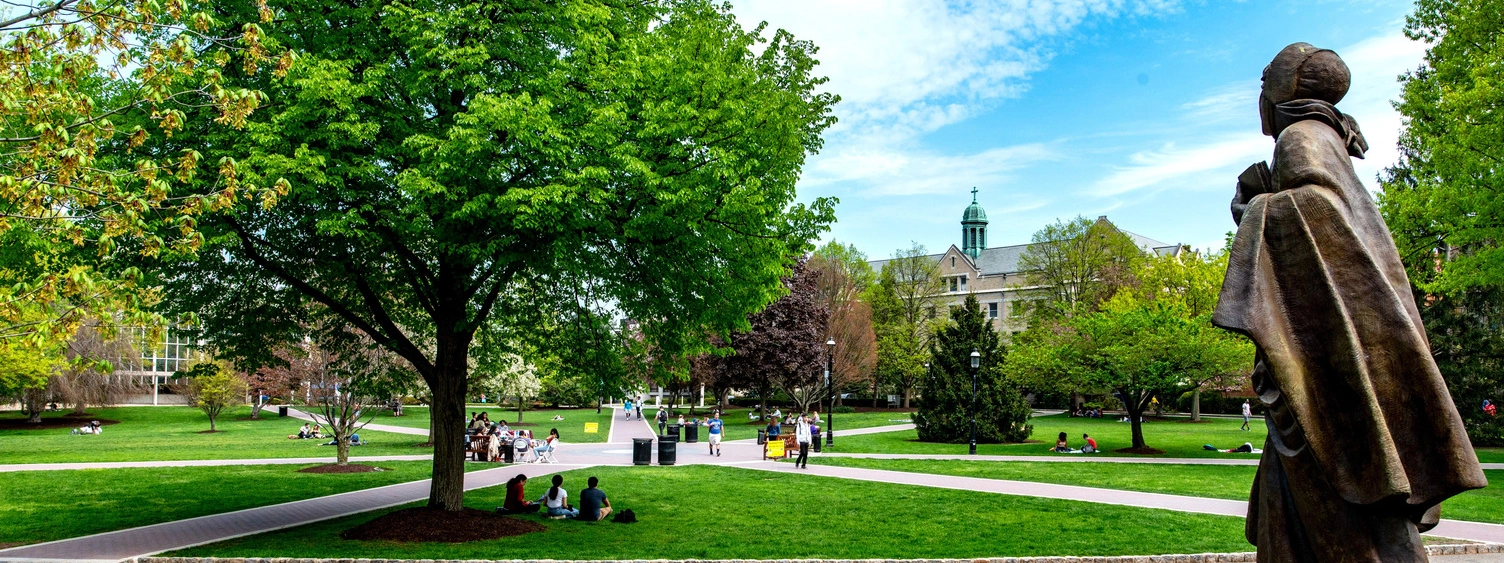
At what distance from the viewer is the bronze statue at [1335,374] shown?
4.64m

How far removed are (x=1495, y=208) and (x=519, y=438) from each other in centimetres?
2501

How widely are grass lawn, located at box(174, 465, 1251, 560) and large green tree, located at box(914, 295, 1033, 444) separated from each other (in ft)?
54.8

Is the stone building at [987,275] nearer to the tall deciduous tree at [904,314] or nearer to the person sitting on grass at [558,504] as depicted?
the tall deciduous tree at [904,314]

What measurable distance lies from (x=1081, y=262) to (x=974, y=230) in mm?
33204

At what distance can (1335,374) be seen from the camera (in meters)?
4.77

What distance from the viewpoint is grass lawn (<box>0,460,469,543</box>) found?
14828mm

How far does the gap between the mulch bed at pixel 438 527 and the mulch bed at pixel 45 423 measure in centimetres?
3956

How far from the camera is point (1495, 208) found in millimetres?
19875

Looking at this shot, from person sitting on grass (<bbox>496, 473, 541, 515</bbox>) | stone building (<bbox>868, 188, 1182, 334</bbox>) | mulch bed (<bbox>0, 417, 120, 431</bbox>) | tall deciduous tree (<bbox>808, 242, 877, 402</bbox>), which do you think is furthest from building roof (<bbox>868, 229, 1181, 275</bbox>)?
person sitting on grass (<bbox>496, 473, 541, 515</bbox>)

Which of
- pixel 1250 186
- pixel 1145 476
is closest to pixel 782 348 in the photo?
pixel 1145 476

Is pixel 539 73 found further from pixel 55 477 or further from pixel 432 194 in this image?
pixel 55 477

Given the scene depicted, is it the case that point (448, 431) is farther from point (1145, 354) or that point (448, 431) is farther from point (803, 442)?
point (1145, 354)

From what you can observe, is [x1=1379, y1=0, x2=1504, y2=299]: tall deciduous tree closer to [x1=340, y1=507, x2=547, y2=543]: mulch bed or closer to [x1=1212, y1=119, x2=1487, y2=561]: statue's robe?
[x1=1212, y1=119, x2=1487, y2=561]: statue's robe

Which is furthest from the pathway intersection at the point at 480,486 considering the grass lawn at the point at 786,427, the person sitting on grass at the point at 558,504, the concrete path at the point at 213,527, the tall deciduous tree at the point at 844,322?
the tall deciduous tree at the point at 844,322
